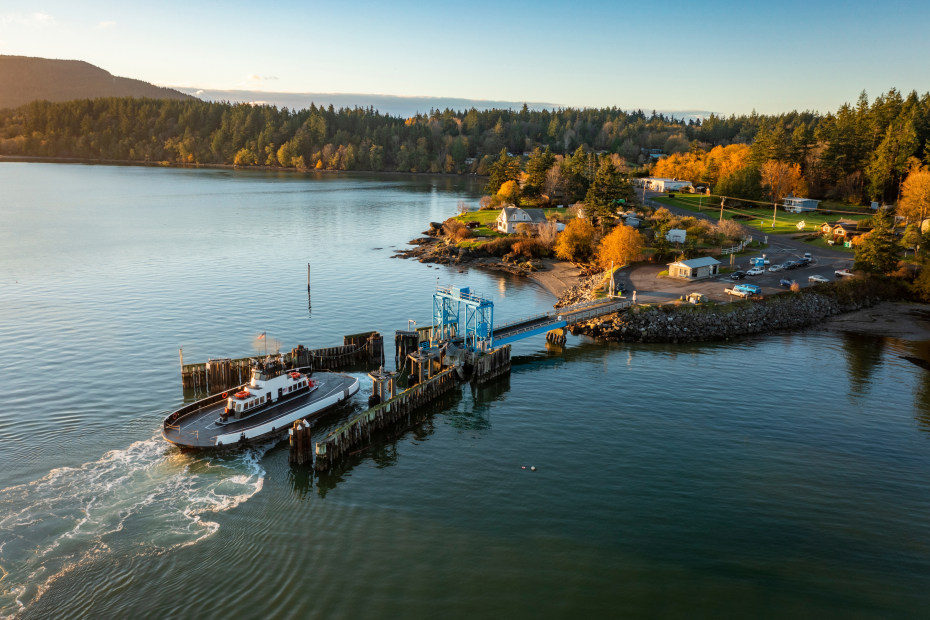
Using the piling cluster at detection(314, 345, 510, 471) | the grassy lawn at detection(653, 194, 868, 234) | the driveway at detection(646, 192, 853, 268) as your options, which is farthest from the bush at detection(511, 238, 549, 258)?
the piling cluster at detection(314, 345, 510, 471)

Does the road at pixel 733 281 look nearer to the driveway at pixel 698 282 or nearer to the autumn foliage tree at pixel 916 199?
the driveway at pixel 698 282

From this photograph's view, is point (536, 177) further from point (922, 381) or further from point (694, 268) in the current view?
point (922, 381)

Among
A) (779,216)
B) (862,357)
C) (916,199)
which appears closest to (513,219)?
(779,216)

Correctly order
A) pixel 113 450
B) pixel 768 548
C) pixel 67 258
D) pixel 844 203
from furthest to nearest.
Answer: pixel 844 203, pixel 67 258, pixel 113 450, pixel 768 548

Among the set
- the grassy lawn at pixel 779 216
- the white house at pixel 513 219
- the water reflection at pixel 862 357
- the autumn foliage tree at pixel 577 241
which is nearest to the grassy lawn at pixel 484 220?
the white house at pixel 513 219

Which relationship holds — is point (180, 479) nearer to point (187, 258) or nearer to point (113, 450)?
point (113, 450)

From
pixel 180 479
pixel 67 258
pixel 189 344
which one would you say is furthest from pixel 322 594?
pixel 67 258

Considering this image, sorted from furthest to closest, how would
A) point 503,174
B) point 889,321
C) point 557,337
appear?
point 503,174 < point 889,321 < point 557,337
